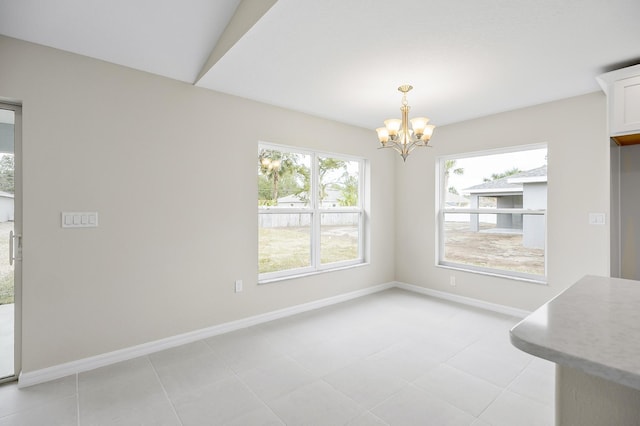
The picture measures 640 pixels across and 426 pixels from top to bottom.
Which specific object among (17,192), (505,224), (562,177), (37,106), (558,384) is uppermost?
(37,106)

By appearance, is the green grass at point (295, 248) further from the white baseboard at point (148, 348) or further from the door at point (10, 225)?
the door at point (10, 225)

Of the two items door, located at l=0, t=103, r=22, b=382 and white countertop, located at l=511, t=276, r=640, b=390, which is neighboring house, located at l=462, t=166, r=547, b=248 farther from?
door, located at l=0, t=103, r=22, b=382

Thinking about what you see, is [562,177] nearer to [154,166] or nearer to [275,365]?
[275,365]

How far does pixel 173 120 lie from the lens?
2.91m

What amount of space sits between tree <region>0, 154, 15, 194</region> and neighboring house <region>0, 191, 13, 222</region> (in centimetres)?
4

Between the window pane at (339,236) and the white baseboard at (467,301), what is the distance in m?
1.00

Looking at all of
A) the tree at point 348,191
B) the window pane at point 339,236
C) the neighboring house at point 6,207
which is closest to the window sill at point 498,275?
the window pane at point 339,236

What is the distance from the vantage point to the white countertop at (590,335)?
2.06ft

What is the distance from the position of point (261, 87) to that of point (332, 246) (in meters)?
2.27

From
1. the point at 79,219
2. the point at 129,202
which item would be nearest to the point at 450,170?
the point at 129,202

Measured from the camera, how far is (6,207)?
2.35 meters

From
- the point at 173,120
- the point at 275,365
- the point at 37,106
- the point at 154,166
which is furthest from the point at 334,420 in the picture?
the point at 37,106

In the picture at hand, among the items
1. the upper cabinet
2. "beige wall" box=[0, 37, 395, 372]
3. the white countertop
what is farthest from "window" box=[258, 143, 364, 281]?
the white countertop

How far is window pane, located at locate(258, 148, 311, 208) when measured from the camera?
363cm
